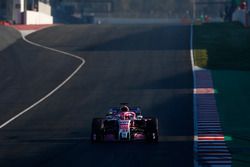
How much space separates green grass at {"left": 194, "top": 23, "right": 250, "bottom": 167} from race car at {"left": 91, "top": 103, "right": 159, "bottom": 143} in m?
2.65

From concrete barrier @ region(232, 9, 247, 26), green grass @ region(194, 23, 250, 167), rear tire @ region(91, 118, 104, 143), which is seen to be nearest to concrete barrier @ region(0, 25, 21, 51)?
green grass @ region(194, 23, 250, 167)

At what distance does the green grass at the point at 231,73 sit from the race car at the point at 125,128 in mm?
2647

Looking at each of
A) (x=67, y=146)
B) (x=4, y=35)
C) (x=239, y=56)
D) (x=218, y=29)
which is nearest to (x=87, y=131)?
(x=67, y=146)

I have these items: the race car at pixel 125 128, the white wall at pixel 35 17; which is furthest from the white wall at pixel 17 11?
the race car at pixel 125 128

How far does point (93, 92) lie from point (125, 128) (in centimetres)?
1595

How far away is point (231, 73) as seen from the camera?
47375 millimetres

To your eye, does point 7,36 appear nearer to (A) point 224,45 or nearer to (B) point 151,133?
(A) point 224,45

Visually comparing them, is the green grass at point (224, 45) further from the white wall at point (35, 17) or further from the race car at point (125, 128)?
the race car at point (125, 128)

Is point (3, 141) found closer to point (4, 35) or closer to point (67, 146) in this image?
point (67, 146)

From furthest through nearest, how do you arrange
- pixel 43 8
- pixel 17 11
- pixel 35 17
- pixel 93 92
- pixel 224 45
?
1. pixel 43 8
2. pixel 35 17
3. pixel 17 11
4. pixel 224 45
5. pixel 93 92

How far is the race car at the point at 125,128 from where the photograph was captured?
25.3 meters

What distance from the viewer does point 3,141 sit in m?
26.5

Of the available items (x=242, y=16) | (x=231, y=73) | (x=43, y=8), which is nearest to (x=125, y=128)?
(x=231, y=73)

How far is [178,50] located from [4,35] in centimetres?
1474
